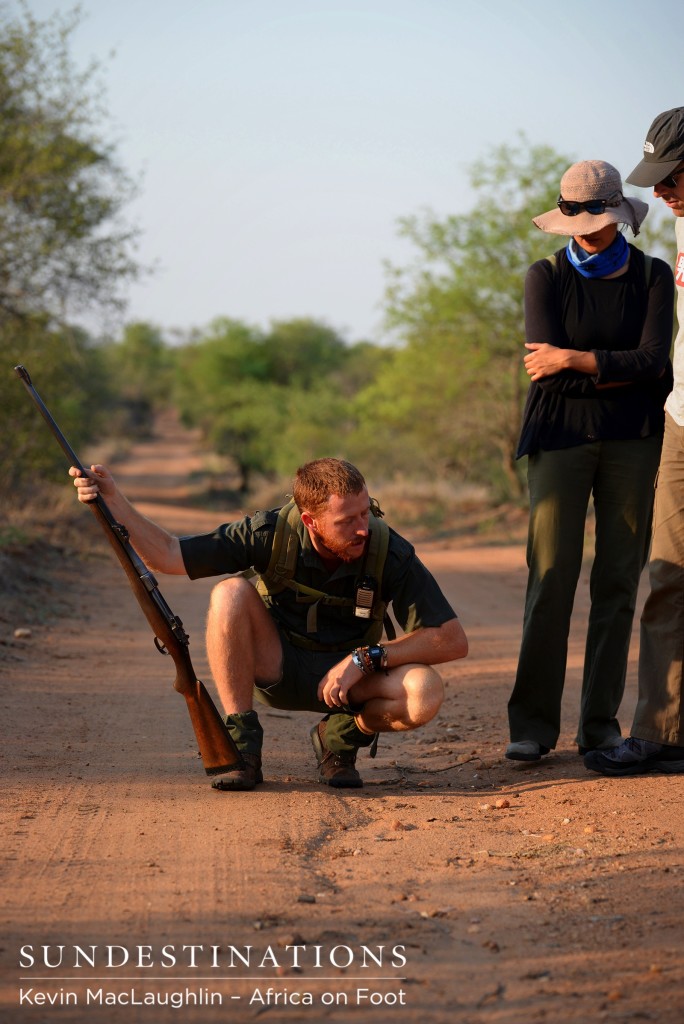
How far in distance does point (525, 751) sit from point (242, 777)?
1.16 metres

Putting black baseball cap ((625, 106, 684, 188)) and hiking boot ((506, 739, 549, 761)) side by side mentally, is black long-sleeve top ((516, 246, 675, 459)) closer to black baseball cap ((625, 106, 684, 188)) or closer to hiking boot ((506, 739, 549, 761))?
black baseball cap ((625, 106, 684, 188))

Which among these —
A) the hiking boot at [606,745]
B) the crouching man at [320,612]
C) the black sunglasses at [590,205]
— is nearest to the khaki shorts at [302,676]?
the crouching man at [320,612]

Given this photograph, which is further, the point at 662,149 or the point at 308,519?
the point at 308,519

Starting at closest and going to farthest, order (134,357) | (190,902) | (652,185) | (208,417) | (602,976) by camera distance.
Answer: (602,976) → (190,902) → (652,185) → (208,417) → (134,357)

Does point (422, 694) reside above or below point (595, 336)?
below

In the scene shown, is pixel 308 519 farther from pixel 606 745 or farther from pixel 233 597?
pixel 606 745

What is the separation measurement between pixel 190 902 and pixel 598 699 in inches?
80.7

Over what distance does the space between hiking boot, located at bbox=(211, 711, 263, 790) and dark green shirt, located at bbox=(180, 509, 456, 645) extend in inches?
21.4

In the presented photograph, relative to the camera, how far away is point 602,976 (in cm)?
266

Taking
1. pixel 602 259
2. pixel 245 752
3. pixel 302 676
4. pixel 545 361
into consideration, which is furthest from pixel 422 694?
pixel 602 259

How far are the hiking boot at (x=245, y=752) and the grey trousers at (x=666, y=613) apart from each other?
1.47m

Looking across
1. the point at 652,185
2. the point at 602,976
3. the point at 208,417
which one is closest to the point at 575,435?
the point at 652,185

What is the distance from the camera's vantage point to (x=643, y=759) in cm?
430

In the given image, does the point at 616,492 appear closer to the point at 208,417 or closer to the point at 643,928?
the point at 643,928
